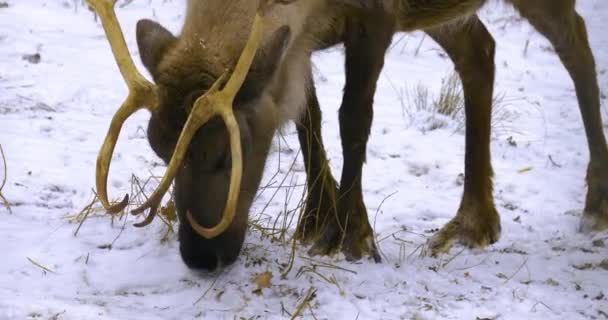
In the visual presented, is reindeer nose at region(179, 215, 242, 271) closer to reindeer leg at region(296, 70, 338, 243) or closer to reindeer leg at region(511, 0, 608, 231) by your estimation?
reindeer leg at region(296, 70, 338, 243)

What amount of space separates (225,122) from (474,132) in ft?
8.34

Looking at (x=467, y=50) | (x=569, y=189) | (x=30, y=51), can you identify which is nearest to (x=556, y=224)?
(x=569, y=189)

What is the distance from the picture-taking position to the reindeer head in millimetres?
3443

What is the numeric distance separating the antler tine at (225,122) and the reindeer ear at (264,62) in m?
0.28

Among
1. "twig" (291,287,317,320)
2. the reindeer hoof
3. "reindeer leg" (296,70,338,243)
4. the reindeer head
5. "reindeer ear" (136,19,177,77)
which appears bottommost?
the reindeer hoof

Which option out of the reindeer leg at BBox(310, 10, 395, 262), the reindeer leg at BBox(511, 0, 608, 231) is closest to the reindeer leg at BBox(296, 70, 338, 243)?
the reindeer leg at BBox(310, 10, 395, 262)

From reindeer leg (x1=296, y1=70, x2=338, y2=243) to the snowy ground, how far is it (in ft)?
0.74

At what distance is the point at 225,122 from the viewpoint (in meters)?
3.46

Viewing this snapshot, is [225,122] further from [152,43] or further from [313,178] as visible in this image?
[313,178]

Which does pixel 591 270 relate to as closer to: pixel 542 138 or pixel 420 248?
pixel 420 248

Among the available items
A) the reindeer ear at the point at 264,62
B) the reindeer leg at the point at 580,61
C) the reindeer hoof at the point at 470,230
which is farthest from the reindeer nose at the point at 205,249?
the reindeer leg at the point at 580,61

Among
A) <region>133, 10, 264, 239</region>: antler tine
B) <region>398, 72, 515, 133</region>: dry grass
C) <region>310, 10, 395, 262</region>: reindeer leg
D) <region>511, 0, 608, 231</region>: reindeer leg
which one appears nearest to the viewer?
<region>133, 10, 264, 239</region>: antler tine

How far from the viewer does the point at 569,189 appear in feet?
19.8

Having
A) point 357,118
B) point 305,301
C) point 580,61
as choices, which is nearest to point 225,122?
point 305,301
